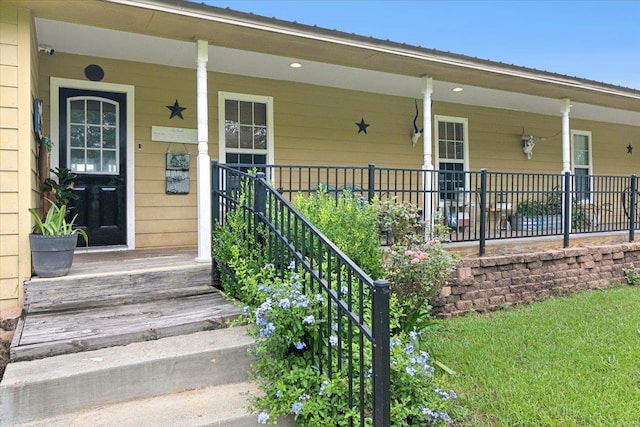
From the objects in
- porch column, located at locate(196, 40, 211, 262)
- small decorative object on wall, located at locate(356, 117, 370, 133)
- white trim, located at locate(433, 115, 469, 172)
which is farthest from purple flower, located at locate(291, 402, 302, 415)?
white trim, located at locate(433, 115, 469, 172)

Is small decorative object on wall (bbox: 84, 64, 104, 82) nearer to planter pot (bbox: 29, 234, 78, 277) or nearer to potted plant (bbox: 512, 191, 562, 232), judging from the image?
planter pot (bbox: 29, 234, 78, 277)

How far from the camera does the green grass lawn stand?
2.71 metres

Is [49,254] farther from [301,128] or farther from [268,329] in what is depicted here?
[301,128]

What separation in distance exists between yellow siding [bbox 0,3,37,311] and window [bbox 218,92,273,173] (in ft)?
8.64

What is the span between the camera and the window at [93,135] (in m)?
5.15

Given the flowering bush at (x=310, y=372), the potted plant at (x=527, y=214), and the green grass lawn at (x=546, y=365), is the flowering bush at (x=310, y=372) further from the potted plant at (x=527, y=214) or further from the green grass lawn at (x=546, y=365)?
the potted plant at (x=527, y=214)

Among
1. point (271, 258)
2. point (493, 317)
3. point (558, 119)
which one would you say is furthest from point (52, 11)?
point (558, 119)

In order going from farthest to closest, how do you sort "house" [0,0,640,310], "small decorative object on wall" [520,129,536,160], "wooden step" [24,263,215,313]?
"small decorative object on wall" [520,129,536,160] → "house" [0,0,640,310] → "wooden step" [24,263,215,313]

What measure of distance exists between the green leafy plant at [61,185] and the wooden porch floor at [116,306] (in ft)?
2.83

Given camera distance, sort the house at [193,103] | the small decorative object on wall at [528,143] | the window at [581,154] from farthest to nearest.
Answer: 1. the window at [581,154]
2. the small decorative object on wall at [528,143]
3. the house at [193,103]

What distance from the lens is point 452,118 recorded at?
807cm

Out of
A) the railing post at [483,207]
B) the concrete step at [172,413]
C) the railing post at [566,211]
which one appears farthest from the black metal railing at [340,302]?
the railing post at [566,211]

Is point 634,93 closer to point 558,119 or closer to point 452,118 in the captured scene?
point 558,119

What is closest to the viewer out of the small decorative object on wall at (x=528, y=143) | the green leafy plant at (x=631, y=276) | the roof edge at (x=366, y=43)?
the roof edge at (x=366, y=43)
